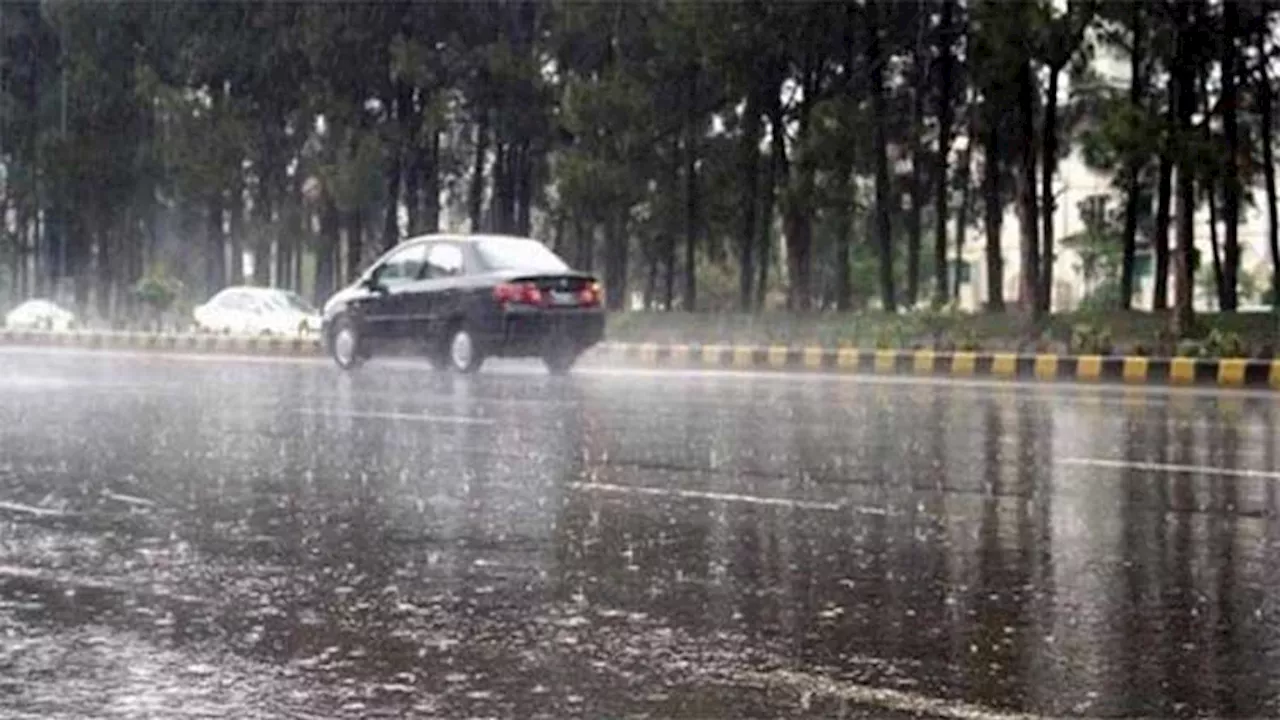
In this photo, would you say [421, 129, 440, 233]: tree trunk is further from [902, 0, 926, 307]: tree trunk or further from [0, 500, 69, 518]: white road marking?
[0, 500, 69, 518]: white road marking

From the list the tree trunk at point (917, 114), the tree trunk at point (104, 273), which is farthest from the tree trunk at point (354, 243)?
the tree trunk at point (917, 114)

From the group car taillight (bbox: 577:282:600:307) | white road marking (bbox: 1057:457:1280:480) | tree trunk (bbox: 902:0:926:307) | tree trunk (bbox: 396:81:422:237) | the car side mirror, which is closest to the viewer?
white road marking (bbox: 1057:457:1280:480)

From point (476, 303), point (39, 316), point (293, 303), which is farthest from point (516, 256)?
point (39, 316)

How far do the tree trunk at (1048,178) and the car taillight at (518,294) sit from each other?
10.4 metres

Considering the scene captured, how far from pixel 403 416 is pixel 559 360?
6.63m

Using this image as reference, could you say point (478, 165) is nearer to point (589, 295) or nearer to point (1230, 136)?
point (1230, 136)

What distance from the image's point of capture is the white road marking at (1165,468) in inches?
351

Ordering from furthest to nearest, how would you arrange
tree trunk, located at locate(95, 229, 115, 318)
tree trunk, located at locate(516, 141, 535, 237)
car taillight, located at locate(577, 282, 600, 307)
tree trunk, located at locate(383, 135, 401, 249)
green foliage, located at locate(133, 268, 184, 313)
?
tree trunk, located at locate(95, 229, 115, 318), green foliage, located at locate(133, 268, 184, 313), tree trunk, located at locate(516, 141, 535, 237), tree trunk, located at locate(383, 135, 401, 249), car taillight, located at locate(577, 282, 600, 307)

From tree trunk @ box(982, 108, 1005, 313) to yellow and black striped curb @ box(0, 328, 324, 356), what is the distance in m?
11.5

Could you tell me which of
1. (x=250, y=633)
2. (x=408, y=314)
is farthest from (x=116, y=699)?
(x=408, y=314)

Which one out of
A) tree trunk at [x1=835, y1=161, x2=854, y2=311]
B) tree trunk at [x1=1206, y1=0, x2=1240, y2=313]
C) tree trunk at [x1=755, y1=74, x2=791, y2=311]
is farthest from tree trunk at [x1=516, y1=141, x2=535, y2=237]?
tree trunk at [x1=1206, y1=0, x2=1240, y2=313]

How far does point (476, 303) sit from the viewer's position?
19.0m

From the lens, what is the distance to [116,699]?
4.22 m

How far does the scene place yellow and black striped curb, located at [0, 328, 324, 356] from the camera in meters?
29.8
